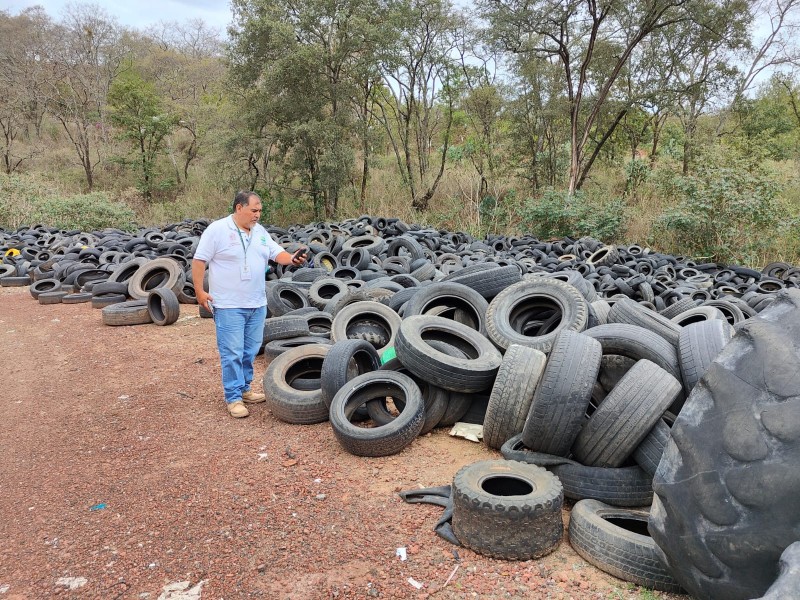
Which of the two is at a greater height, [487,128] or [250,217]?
[487,128]

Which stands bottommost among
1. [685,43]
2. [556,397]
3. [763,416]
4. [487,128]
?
[556,397]

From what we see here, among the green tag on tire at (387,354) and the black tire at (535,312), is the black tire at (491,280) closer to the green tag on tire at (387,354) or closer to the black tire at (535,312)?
the black tire at (535,312)

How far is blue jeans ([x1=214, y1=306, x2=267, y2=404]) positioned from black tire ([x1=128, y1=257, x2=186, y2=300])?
198 inches

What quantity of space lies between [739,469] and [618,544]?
111cm

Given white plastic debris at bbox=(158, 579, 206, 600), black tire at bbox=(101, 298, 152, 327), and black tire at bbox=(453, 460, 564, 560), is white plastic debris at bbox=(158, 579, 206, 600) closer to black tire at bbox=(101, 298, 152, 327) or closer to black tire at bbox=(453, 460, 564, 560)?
black tire at bbox=(453, 460, 564, 560)

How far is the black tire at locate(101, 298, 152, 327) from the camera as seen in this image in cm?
834

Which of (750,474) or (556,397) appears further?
(556,397)

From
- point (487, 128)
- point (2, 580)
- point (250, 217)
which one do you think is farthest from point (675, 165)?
point (2, 580)

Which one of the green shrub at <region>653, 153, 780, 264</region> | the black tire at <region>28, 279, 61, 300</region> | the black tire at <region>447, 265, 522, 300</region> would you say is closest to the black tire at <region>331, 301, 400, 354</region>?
the black tire at <region>447, 265, 522, 300</region>

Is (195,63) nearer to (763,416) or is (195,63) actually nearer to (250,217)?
(250,217)

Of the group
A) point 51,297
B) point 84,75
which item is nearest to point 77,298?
point 51,297

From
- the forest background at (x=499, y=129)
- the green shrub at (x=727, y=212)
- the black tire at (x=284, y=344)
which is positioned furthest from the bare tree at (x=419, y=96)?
the black tire at (x=284, y=344)

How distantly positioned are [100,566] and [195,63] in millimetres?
37731

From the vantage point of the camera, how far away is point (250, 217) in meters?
4.82
